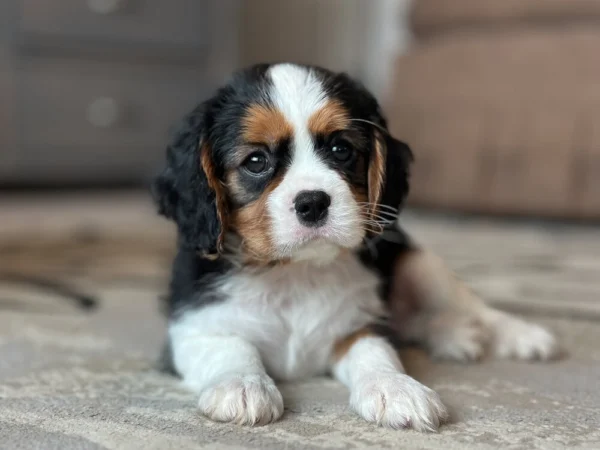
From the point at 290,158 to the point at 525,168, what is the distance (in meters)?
3.01

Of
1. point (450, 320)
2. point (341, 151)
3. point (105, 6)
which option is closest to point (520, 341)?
point (450, 320)

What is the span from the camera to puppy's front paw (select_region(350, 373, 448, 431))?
54.7 inches

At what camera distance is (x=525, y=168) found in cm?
436

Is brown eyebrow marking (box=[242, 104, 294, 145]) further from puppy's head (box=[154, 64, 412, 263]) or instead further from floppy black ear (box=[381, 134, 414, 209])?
floppy black ear (box=[381, 134, 414, 209])

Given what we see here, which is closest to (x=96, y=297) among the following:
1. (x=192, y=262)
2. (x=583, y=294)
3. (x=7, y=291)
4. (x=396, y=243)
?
(x=7, y=291)

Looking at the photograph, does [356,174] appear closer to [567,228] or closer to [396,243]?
[396,243]

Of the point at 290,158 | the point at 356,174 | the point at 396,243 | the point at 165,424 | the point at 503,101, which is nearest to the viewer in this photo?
the point at 165,424

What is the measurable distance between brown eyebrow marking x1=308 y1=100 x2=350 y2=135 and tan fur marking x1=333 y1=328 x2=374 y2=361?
48 centimetres

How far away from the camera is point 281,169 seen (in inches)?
65.0

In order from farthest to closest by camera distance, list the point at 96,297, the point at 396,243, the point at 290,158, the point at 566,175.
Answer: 1. the point at 566,175
2. the point at 96,297
3. the point at 396,243
4. the point at 290,158

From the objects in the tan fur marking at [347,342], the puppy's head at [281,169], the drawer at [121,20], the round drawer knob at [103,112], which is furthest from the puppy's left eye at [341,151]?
the round drawer knob at [103,112]

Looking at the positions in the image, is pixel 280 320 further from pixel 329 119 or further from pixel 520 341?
pixel 520 341

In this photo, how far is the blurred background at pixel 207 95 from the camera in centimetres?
156

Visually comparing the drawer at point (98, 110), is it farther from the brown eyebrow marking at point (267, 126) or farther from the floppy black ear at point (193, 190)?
the brown eyebrow marking at point (267, 126)
